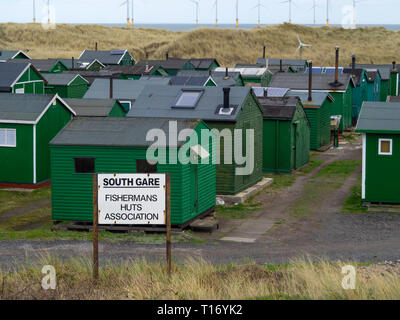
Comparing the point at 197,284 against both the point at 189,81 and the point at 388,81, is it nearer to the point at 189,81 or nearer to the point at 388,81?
the point at 189,81

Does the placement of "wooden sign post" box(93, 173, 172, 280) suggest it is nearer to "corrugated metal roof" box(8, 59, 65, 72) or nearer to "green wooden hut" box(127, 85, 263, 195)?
"green wooden hut" box(127, 85, 263, 195)

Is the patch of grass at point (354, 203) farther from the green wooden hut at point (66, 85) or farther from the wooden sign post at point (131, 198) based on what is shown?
the green wooden hut at point (66, 85)

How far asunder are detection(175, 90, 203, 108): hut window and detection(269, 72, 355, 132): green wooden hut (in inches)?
704

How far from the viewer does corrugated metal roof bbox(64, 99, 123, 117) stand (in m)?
34.8

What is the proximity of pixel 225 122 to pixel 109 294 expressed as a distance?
1630 cm

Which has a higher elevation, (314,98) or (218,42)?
(218,42)

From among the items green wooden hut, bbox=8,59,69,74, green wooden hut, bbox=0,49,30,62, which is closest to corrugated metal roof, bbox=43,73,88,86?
green wooden hut, bbox=8,59,69,74

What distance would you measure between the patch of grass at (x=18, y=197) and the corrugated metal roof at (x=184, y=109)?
494 cm

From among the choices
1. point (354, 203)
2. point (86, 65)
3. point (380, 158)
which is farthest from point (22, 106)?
point (86, 65)

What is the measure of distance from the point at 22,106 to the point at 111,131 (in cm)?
950

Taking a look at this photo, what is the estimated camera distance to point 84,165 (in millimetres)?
23594

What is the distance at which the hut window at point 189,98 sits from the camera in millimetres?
29594

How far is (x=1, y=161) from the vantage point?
1241 inches

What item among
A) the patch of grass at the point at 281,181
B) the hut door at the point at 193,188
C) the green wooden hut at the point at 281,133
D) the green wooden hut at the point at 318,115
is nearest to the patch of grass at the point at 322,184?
the patch of grass at the point at 281,181
